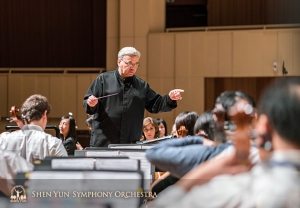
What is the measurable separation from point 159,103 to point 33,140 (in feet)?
5.06

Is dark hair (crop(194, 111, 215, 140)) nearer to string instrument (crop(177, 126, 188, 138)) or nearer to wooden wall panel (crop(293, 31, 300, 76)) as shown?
string instrument (crop(177, 126, 188, 138))

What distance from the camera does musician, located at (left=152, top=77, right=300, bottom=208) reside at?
1.56 m

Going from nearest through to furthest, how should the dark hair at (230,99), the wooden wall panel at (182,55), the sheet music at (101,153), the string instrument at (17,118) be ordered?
the dark hair at (230,99), the sheet music at (101,153), the string instrument at (17,118), the wooden wall panel at (182,55)

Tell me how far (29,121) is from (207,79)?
7.59m

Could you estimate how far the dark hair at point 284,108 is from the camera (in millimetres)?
1625

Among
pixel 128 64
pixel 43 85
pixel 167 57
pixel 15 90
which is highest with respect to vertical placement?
pixel 167 57

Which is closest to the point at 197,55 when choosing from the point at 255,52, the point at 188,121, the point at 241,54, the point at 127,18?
the point at 241,54

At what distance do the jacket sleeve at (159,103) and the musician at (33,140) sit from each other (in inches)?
51.4

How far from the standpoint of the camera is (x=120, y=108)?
14.9 feet

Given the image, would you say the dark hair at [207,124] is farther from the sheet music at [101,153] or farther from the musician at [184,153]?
the sheet music at [101,153]

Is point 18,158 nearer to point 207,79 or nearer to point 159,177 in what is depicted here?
point 159,177

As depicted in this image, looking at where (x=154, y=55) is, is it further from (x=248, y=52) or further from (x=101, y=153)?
(x=101, y=153)

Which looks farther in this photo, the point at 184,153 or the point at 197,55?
the point at 197,55

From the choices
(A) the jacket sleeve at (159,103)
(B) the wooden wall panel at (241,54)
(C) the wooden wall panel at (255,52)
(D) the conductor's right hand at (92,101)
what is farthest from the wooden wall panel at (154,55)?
(D) the conductor's right hand at (92,101)
